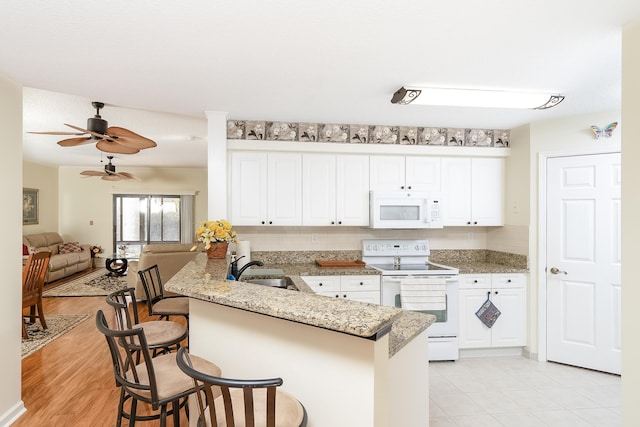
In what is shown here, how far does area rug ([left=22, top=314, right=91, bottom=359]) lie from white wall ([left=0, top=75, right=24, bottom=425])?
1.28 metres

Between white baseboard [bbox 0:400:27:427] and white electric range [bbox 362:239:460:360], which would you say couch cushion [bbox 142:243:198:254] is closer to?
white baseboard [bbox 0:400:27:427]

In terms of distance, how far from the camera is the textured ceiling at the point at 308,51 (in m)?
1.75

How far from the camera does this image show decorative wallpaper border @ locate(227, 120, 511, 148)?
3.80m

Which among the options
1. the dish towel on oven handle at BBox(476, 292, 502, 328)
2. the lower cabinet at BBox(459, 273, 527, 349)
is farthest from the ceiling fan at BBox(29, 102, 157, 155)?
the dish towel on oven handle at BBox(476, 292, 502, 328)

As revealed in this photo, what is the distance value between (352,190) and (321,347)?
274 centimetres

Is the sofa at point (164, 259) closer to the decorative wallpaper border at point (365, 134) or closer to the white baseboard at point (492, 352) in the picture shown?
the decorative wallpaper border at point (365, 134)

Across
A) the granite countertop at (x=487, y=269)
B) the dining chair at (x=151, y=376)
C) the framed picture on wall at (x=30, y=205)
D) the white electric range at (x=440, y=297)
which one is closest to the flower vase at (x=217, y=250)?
the dining chair at (x=151, y=376)

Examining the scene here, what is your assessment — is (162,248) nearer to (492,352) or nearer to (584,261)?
(492,352)

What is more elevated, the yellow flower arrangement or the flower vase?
the yellow flower arrangement

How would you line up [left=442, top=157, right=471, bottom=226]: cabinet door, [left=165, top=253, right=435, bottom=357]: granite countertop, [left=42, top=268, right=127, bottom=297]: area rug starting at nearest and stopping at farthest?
[left=165, top=253, right=435, bottom=357]: granite countertop, [left=442, top=157, right=471, bottom=226]: cabinet door, [left=42, top=268, right=127, bottom=297]: area rug

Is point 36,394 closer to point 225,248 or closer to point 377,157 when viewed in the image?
point 225,248

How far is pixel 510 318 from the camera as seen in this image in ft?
12.4

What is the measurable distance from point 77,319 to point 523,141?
572 cm

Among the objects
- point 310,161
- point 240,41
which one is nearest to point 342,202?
point 310,161
